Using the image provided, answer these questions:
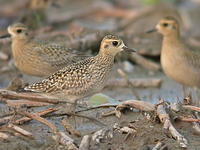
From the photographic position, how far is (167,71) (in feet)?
21.8

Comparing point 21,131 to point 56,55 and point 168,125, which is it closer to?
point 168,125

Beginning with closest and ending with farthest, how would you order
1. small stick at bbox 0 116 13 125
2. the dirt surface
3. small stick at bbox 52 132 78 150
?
small stick at bbox 52 132 78 150 → the dirt surface → small stick at bbox 0 116 13 125

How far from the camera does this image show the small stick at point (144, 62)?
325 inches

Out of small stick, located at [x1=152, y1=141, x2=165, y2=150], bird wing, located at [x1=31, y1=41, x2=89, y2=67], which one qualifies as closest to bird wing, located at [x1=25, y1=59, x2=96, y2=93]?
small stick, located at [x1=152, y1=141, x2=165, y2=150]

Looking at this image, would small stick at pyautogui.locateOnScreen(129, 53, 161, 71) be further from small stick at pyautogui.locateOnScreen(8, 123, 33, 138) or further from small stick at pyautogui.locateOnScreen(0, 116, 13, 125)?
small stick at pyautogui.locateOnScreen(8, 123, 33, 138)

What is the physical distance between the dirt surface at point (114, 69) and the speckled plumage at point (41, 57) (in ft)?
3.10

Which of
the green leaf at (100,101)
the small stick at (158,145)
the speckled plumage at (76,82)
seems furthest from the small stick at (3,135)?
the small stick at (158,145)

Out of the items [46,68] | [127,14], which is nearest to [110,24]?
[127,14]

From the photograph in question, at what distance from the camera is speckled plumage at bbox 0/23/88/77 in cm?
613

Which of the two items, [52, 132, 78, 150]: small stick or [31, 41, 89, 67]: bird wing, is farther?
[31, 41, 89, 67]: bird wing

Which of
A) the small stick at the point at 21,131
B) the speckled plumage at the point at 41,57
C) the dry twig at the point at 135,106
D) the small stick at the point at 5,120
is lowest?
the small stick at the point at 21,131

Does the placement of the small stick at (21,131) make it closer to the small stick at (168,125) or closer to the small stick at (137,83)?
the small stick at (168,125)

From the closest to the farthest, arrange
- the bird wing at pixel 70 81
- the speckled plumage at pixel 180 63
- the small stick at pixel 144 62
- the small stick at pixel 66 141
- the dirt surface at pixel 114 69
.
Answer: the small stick at pixel 66 141, the dirt surface at pixel 114 69, the bird wing at pixel 70 81, the speckled plumage at pixel 180 63, the small stick at pixel 144 62

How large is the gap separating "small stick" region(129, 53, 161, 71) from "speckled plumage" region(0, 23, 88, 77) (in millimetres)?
2322
